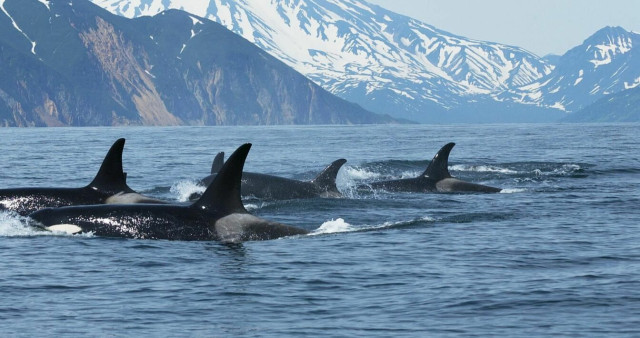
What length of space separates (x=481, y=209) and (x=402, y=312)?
1428 centimetres

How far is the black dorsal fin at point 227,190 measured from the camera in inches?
753

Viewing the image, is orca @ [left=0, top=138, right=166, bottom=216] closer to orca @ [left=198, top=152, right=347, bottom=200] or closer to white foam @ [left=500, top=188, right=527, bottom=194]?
orca @ [left=198, top=152, right=347, bottom=200]

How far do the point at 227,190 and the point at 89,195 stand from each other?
4985 millimetres

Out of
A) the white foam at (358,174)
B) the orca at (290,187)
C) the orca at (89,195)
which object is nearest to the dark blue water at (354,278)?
the orca at (89,195)

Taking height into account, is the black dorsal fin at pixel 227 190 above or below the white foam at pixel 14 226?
above

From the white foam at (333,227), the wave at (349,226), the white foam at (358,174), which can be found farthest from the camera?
the white foam at (358,174)

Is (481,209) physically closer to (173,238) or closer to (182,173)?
(173,238)

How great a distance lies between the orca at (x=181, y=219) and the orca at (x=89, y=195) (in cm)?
226

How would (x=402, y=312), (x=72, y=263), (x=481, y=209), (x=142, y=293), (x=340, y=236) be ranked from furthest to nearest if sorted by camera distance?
(x=481, y=209) < (x=340, y=236) < (x=72, y=263) < (x=142, y=293) < (x=402, y=312)

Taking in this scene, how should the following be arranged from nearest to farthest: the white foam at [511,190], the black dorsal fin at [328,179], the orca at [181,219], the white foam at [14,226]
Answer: the orca at [181,219]
the white foam at [14,226]
the black dorsal fin at [328,179]
the white foam at [511,190]

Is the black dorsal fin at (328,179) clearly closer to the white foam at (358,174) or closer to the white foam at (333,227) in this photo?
the white foam at (333,227)

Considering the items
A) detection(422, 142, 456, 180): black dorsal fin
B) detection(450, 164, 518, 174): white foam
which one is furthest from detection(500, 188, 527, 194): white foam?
detection(450, 164, 518, 174): white foam

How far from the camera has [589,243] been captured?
20.7m

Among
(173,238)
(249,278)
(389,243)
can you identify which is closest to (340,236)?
(389,243)
